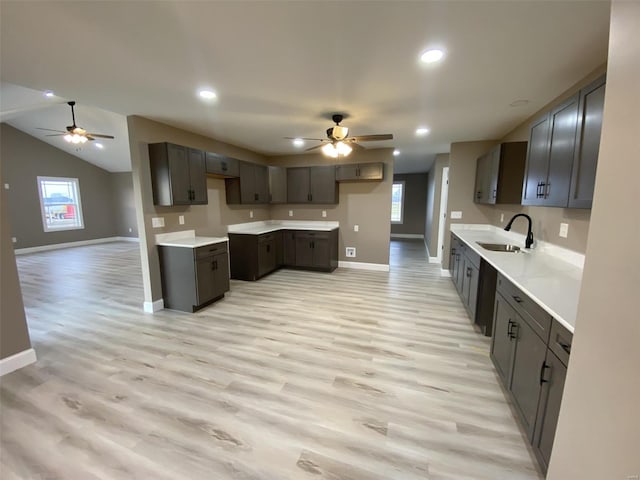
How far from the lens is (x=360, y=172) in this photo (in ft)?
17.1

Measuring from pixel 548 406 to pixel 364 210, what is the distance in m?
4.47

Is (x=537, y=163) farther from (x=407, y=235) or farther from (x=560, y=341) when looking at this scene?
(x=407, y=235)

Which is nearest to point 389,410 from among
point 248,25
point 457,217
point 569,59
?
point 248,25

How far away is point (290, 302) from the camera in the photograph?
3.90 meters

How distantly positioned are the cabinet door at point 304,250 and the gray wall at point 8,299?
3914mm

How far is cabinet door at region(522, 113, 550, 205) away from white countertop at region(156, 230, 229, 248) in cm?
379

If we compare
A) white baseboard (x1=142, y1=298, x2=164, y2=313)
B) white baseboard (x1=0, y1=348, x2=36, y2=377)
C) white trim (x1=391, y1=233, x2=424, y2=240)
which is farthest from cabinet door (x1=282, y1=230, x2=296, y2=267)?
white trim (x1=391, y1=233, x2=424, y2=240)

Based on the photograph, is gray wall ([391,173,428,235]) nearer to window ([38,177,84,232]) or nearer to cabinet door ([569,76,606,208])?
cabinet door ([569,76,606,208])

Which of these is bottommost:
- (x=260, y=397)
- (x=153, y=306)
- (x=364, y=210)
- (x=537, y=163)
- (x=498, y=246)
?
(x=260, y=397)

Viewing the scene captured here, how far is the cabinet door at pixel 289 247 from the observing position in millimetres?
5555

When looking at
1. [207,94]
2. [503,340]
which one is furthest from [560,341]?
[207,94]

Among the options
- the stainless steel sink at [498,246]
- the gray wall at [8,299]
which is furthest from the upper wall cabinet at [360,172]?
the gray wall at [8,299]

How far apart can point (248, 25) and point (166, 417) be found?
2.68 meters

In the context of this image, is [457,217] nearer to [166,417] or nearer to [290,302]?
[290,302]
